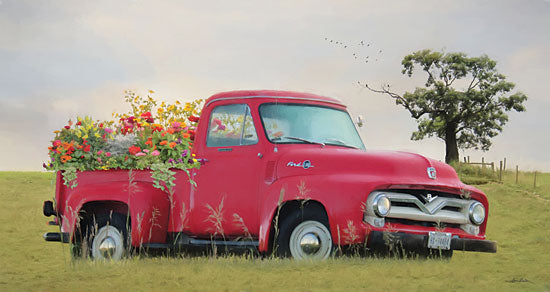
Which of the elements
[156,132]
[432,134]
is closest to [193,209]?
[156,132]

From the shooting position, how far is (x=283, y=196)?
779 centimetres

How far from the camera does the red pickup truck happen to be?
7566 mm

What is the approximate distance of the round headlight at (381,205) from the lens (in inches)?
292

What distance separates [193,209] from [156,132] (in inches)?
55.0

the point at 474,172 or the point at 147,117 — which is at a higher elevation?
the point at 147,117

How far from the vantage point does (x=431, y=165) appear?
8062 millimetres

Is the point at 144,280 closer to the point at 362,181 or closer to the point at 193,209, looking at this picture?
the point at 193,209

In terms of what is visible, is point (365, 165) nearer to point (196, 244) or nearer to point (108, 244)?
point (196, 244)

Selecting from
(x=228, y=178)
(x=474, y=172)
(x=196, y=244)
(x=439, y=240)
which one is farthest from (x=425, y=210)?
(x=474, y=172)

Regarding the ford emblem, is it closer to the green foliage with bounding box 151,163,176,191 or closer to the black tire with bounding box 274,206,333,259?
the black tire with bounding box 274,206,333,259

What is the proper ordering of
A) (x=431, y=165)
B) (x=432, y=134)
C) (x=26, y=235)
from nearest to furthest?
(x=431, y=165), (x=26, y=235), (x=432, y=134)

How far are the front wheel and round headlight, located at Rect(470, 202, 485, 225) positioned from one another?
73.4 inches

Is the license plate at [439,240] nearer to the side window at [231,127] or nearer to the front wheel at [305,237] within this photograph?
the front wheel at [305,237]

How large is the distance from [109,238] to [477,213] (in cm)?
497
